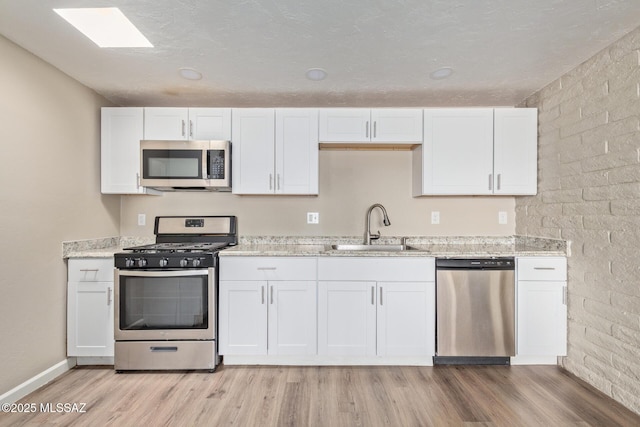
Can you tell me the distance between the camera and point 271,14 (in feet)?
5.65

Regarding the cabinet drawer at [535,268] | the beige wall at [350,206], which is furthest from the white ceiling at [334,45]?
the cabinet drawer at [535,268]

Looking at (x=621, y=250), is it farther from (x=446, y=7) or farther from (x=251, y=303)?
(x=251, y=303)

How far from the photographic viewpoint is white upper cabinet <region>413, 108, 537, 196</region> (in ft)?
9.02

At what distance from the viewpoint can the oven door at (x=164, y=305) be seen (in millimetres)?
2418

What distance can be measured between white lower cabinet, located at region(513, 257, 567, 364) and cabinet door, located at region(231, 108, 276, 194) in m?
2.14

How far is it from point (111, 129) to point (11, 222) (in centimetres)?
109

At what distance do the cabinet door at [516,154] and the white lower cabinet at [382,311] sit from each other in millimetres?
1025

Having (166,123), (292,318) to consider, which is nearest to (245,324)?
(292,318)

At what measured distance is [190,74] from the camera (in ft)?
7.89

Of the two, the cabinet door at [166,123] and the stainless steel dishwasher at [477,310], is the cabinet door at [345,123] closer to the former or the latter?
the cabinet door at [166,123]

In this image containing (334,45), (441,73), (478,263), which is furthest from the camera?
(478,263)

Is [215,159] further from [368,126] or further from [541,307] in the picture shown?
[541,307]

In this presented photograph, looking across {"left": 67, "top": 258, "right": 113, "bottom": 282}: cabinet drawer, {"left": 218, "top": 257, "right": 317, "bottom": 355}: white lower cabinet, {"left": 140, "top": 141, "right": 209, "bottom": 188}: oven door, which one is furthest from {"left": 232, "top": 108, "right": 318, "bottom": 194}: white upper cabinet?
{"left": 67, "top": 258, "right": 113, "bottom": 282}: cabinet drawer

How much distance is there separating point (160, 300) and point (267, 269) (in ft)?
2.72
